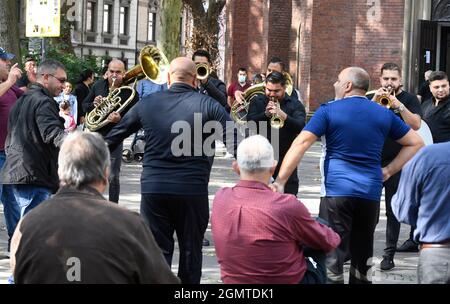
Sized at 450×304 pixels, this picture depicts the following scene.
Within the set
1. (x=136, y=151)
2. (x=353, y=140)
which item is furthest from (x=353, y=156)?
(x=136, y=151)

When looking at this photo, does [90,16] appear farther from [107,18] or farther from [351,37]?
[351,37]

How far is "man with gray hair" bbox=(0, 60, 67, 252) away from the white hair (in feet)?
11.1

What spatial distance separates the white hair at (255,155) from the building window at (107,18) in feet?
243

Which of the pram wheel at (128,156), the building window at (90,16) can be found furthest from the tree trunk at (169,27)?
the building window at (90,16)

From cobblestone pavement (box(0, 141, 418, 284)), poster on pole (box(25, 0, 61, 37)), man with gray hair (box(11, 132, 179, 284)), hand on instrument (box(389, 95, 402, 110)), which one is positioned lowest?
cobblestone pavement (box(0, 141, 418, 284))

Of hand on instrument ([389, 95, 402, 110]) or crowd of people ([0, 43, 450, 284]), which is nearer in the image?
crowd of people ([0, 43, 450, 284])

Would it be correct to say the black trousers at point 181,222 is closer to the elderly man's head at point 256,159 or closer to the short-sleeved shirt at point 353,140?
the short-sleeved shirt at point 353,140

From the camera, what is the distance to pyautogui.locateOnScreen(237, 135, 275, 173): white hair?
615 cm

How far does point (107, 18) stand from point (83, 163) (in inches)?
2996

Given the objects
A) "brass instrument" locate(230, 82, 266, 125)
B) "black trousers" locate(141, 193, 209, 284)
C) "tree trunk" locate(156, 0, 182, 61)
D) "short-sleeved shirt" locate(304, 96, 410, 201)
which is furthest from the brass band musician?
"tree trunk" locate(156, 0, 182, 61)

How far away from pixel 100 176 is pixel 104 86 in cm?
784

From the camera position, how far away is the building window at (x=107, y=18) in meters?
79.2

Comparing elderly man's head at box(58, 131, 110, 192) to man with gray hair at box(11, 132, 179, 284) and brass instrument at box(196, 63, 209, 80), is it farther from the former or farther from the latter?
brass instrument at box(196, 63, 209, 80)
